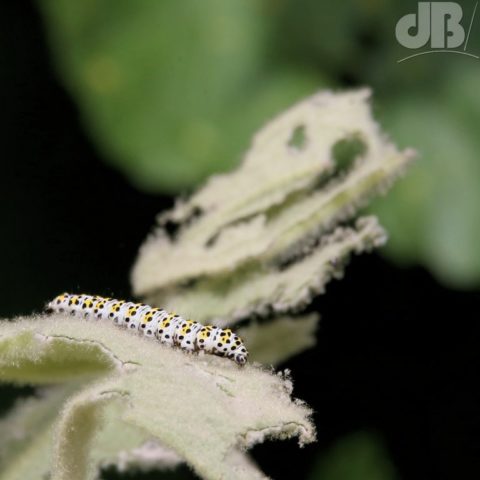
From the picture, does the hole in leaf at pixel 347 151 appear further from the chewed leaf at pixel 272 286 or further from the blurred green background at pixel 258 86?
the blurred green background at pixel 258 86

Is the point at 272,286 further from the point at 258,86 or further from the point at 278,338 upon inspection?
the point at 258,86

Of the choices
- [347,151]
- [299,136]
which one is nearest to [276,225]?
[347,151]

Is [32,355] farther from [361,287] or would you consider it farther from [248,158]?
[361,287]

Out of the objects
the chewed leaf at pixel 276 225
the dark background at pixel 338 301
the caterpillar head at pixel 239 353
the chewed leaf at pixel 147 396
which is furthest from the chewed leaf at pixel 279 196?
the dark background at pixel 338 301

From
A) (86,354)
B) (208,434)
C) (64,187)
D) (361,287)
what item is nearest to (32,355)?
(86,354)

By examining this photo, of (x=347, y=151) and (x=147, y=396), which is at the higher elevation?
(x=347, y=151)

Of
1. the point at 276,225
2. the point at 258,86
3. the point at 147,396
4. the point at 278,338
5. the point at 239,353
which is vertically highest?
the point at 258,86

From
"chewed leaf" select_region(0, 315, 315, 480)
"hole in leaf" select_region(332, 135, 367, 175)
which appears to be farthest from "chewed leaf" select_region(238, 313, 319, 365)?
"chewed leaf" select_region(0, 315, 315, 480)
